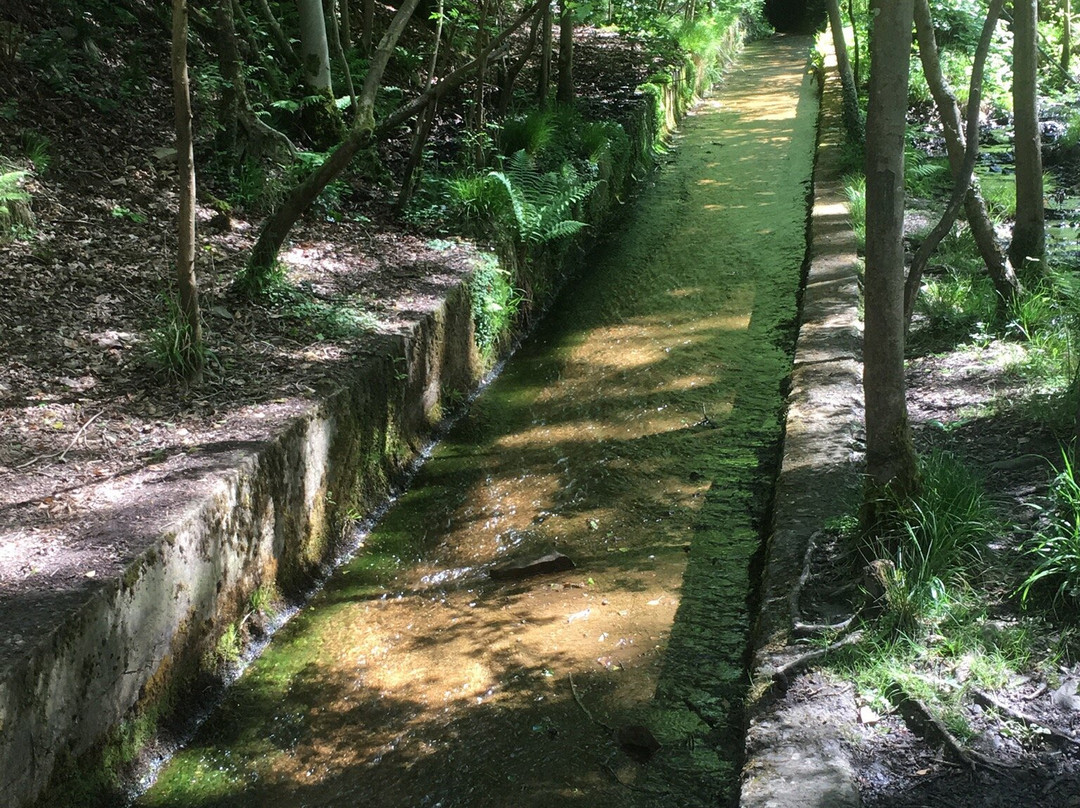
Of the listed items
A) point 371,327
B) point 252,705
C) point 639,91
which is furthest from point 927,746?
point 639,91

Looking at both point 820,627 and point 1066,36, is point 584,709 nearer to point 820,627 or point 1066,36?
point 820,627

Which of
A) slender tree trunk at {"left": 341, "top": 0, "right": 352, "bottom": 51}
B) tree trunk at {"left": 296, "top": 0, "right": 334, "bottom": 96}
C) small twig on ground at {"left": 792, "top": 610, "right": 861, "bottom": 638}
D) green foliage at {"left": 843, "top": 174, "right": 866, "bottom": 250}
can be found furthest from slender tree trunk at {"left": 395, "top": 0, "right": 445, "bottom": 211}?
small twig on ground at {"left": 792, "top": 610, "right": 861, "bottom": 638}

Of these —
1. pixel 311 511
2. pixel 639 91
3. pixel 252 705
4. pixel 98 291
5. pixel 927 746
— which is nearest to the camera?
pixel 927 746

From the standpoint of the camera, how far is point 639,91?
40.8ft

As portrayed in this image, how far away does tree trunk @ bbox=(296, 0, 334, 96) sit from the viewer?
309 inches

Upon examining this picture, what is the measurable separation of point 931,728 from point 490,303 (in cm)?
436

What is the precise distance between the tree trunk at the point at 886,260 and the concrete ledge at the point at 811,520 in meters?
0.47

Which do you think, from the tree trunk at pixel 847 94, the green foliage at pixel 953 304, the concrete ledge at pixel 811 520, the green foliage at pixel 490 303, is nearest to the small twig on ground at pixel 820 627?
the concrete ledge at pixel 811 520

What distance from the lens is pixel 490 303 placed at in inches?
262

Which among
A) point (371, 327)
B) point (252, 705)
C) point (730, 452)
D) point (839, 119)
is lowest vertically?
point (252, 705)

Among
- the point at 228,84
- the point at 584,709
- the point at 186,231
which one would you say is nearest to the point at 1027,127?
the point at 584,709

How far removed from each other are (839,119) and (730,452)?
8863 millimetres

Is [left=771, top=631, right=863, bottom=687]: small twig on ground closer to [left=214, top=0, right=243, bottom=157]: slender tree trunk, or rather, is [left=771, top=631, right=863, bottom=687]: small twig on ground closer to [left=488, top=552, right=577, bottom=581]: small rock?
[left=488, top=552, right=577, bottom=581]: small rock

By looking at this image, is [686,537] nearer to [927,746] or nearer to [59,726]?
[927,746]
